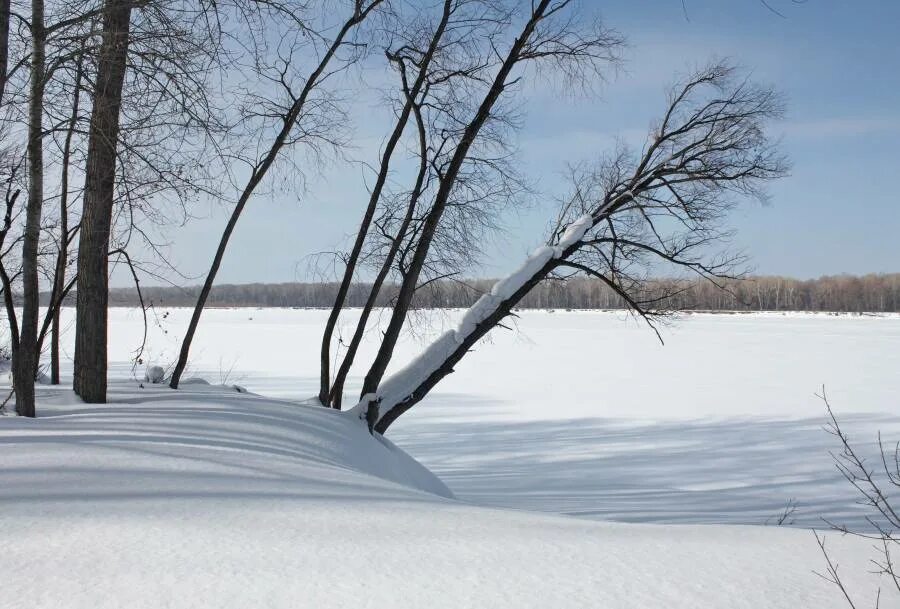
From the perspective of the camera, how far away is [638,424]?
1455cm

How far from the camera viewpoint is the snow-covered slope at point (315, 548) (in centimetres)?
206

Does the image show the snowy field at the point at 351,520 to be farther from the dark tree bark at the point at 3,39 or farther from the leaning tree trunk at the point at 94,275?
the dark tree bark at the point at 3,39

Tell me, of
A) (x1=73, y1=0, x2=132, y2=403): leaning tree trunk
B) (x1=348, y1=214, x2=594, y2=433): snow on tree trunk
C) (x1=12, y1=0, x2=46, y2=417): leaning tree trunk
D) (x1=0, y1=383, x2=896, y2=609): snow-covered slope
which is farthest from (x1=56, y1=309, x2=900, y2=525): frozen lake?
(x1=0, y1=383, x2=896, y2=609): snow-covered slope

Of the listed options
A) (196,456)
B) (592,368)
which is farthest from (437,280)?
(592,368)

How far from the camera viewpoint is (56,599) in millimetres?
1916

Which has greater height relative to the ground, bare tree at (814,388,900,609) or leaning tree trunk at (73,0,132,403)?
leaning tree trunk at (73,0,132,403)

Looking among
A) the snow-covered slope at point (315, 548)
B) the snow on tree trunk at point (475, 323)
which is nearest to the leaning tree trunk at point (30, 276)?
the snow-covered slope at point (315, 548)

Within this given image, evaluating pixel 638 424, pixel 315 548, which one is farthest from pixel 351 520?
pixel 638 424

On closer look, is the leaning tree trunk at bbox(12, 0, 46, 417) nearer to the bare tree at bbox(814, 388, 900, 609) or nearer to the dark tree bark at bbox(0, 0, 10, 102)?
the dark tree bark at bbox(0, 0, 10, 102)

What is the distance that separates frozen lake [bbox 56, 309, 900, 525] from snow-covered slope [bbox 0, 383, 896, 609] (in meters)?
4.69

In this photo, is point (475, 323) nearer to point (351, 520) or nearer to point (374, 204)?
point (374, 204)

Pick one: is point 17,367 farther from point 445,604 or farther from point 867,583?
point 867,583

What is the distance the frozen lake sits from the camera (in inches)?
357

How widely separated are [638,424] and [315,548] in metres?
13.0
